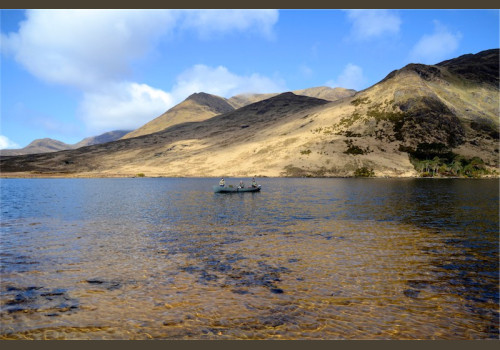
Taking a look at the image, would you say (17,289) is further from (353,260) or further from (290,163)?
(290,163)

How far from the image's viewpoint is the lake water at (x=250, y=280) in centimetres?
1308

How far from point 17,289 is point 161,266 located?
696cm

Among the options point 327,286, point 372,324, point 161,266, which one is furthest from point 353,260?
point 161,266

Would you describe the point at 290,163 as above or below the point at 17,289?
above

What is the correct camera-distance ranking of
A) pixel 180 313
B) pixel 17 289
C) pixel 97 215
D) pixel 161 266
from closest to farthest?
pixel 180 313
pixel 17 289
pixel 161 266
pixel 97 215

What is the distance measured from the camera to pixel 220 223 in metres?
36.3

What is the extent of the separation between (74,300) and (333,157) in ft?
526

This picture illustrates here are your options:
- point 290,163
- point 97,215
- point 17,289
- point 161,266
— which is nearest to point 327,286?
point 161,266

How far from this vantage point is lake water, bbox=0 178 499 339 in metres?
13.1

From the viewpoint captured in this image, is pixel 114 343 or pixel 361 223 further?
pixel 361 223

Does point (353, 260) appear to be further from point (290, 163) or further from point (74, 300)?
point (290, 163)

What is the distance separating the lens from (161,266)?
67.6 ft

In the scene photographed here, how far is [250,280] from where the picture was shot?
18.1m

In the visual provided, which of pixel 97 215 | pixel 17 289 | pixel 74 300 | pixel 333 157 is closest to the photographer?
pixel 74 300
